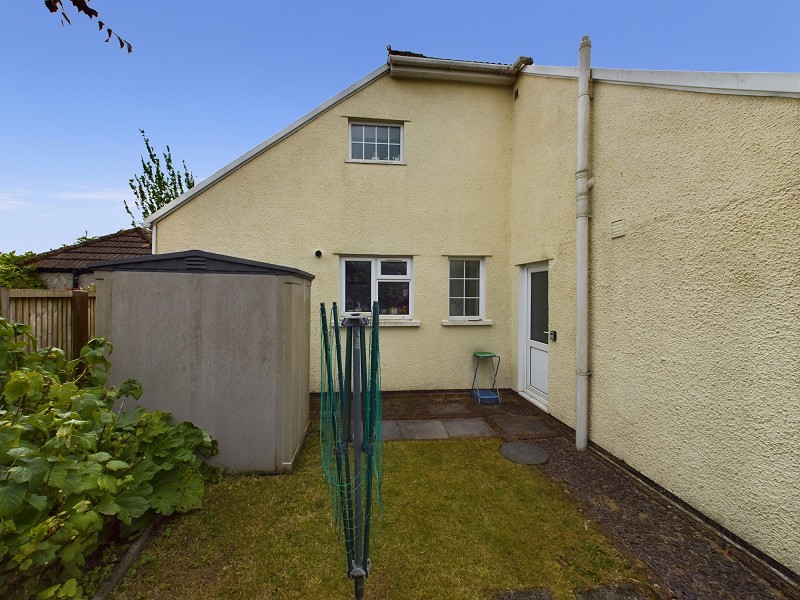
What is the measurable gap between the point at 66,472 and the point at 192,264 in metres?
2.26

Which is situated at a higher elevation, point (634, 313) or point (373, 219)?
point (373, 219)

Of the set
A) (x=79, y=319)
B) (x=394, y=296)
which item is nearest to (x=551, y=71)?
(x=394, y=296)

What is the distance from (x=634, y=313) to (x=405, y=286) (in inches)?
162

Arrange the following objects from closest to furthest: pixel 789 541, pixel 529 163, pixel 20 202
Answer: pixel 789 541, pixel 529 163, pixel 20 202

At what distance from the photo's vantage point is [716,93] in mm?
2975

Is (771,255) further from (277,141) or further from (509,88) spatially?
(277,141)

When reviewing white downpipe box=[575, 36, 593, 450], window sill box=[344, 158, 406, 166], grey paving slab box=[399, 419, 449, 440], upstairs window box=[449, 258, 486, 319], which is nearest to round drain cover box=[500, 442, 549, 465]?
white downpipe box=[575, 36, 593, 450]

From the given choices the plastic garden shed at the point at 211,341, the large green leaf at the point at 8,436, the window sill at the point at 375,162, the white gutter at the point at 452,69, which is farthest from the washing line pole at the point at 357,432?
the white gutter at the point at 452,69

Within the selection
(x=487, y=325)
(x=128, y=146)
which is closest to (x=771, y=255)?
(x=487, y=325)

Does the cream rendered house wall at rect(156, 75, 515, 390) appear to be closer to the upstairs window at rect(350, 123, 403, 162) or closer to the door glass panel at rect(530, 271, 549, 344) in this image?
the upstairs window at rect(350, 123, 403, 162)

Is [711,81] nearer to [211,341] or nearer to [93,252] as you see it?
[211,341]

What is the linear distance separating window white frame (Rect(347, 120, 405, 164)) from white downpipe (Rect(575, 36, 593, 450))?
3.45 metres

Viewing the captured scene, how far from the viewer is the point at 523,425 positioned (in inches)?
214

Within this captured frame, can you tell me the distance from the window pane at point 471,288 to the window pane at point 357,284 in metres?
2.06
